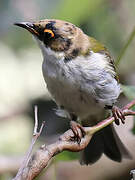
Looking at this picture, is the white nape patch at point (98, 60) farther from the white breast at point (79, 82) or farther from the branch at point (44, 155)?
the branch at point (44, 155)

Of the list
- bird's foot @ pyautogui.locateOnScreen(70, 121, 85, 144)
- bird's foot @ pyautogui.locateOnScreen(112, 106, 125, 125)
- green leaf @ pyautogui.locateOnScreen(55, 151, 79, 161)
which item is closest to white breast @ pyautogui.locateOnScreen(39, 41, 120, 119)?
bird's foot @ pyautogui.locateOnScreen(112, 106, 125, 125)

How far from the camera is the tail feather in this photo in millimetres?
3973

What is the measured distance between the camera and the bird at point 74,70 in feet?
11.3

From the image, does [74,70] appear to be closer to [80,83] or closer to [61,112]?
[80,83]

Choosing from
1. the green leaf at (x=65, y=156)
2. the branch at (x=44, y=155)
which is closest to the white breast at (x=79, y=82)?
the green leaf at (x=65, y=156)

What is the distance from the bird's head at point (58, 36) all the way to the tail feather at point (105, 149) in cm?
88

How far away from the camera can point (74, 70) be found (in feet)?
11.3

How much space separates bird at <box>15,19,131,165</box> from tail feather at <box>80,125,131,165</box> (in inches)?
15.2

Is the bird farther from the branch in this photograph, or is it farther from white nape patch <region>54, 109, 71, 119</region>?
the branch

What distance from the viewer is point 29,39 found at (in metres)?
6.55

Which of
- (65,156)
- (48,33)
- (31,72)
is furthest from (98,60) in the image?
(31,72)

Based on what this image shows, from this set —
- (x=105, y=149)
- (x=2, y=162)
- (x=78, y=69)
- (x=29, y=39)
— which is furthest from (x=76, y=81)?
(x=29, y=39)

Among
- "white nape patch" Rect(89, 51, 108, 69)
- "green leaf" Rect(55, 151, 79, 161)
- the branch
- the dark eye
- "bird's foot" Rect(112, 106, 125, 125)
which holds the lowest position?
"green leaf" Rect(55, 151, 79, 161)

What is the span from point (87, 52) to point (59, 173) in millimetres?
2035
